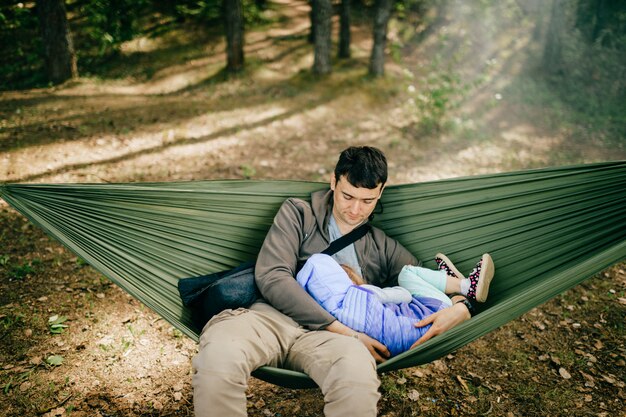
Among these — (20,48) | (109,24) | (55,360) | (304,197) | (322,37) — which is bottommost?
(55,360)

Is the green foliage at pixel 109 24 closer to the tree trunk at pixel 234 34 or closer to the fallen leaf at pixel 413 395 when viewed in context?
the tree trunk at pixel 234 34

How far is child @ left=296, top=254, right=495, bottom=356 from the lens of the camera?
1531mm

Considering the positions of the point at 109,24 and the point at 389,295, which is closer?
the point at 389,295

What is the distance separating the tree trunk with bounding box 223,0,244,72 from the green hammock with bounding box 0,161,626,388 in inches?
156

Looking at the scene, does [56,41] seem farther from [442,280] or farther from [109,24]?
[442,280]

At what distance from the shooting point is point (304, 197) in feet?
6.50

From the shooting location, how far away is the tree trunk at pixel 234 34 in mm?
5105

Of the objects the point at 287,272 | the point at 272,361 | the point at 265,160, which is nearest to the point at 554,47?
the point at 265,160

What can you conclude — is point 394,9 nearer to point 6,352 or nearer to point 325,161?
point 325,161

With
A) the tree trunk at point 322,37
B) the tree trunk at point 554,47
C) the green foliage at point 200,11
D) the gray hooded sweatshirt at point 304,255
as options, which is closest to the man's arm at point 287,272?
the gray hooded sweatshirt at point 304,255

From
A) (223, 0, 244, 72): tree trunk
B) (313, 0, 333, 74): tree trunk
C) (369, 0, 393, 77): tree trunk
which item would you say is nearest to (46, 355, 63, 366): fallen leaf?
(223, 0, 244, 72): tree trunk

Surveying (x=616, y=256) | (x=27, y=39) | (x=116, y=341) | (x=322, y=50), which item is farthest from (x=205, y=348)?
(x=27, y=39)

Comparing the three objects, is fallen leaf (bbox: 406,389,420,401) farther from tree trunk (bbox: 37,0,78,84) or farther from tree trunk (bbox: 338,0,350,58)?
tree trunk (bbox: 338,0,350,58)

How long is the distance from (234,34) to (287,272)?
4.55 meters
